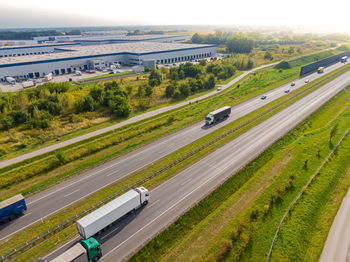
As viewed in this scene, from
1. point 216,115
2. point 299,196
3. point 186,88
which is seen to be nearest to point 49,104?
point 186,88

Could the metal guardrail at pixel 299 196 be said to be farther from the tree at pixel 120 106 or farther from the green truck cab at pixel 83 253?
the tree at pixel 120 106

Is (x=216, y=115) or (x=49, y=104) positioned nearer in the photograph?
(x=216, y=115)

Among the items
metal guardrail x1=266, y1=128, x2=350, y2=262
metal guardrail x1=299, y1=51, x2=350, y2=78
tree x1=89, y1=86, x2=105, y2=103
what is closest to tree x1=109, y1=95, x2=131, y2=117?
tree x1=89, y1=86, x2=105, y2=103

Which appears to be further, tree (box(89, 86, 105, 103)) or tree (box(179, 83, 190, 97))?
tree (box(179, 83, 190, 97))

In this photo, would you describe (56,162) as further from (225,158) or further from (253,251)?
(253,251)

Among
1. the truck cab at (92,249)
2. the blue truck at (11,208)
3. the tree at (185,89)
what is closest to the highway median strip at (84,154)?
the blue truck at (11,208)

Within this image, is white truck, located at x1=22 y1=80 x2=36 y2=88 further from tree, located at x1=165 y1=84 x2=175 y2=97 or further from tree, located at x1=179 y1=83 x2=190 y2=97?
tree, located at x1=179 y1=83 x2=190 y2=97

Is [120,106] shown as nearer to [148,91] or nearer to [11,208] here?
[148,91]
